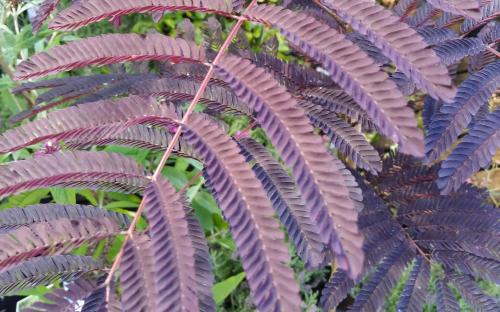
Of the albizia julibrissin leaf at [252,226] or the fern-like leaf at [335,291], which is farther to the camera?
the fern-like leaf at [335,291]

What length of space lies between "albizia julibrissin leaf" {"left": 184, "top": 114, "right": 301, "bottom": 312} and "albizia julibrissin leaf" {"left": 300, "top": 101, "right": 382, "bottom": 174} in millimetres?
248

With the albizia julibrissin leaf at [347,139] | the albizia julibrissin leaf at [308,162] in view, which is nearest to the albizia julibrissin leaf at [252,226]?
the albizia julibrissin leaf at [308,162]

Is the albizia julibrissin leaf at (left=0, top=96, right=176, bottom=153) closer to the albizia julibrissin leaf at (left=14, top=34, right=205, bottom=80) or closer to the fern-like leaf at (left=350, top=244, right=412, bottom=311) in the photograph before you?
the albizia julibrissin leaf at (left=14, top=34, right=205, bottom=80)

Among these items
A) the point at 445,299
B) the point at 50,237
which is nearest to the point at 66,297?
the point at 50,237

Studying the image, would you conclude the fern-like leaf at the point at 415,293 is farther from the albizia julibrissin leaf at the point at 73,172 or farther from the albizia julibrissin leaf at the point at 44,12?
the albizia julibrissin leaf at the point at 44,12

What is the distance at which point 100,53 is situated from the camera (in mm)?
534

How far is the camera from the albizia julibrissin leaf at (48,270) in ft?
1.57

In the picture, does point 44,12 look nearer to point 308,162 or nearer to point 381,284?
point 308,162

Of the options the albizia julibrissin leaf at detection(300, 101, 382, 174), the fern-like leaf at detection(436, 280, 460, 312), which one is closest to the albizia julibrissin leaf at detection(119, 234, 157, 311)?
the albizia julibrissin leaf at detection(300, 101, 382, 174)

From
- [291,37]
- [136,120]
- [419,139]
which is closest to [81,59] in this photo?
[136,120]

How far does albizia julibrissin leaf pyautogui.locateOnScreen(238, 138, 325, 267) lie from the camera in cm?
57

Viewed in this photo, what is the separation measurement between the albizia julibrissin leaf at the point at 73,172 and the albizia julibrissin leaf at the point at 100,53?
0.10 m

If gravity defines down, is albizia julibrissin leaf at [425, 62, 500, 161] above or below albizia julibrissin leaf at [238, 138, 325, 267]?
above

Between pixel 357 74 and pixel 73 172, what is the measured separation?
28 cm
